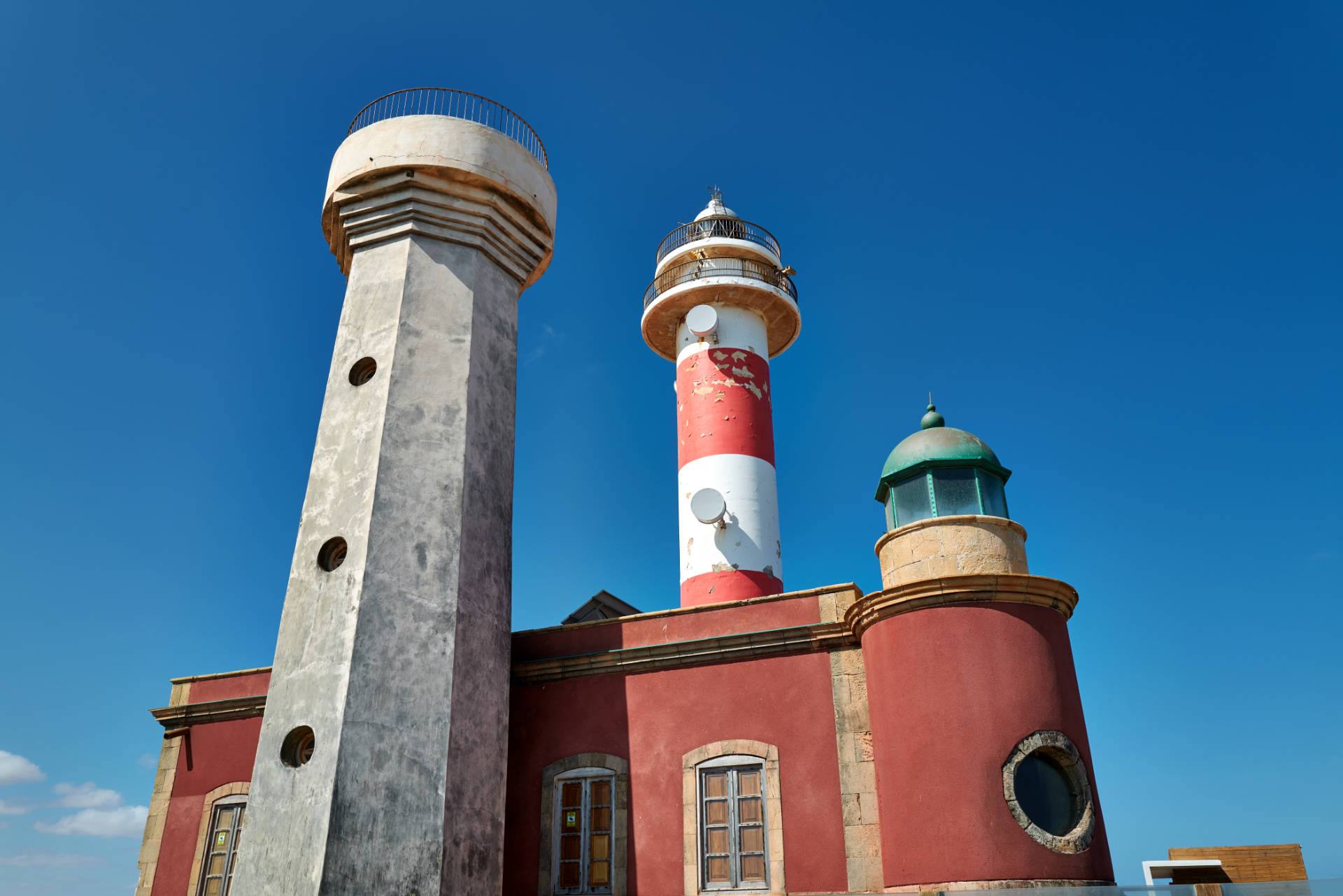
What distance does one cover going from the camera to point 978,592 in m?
10.3

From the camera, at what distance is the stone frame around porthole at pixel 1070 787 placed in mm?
9414

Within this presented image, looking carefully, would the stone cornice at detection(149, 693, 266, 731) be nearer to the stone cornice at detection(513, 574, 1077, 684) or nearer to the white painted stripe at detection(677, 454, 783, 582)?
the stone cornice at detection(513, 574, 1077, 684)

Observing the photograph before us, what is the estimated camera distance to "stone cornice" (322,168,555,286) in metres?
13.9

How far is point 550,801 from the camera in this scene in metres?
12.5

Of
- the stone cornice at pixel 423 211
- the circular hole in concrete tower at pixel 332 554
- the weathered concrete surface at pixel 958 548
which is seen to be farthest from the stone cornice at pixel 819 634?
the stone cornice at pixel 423 211

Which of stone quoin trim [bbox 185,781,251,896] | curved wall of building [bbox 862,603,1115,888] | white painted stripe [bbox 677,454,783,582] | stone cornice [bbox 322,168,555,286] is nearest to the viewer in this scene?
curved wall of building [bbox 862,603,1115,888]

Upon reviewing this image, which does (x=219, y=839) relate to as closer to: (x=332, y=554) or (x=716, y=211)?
(x=332, y=554)

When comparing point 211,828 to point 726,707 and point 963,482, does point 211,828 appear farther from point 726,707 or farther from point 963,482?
point 963,482

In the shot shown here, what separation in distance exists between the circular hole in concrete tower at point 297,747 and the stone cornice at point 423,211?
700 cm

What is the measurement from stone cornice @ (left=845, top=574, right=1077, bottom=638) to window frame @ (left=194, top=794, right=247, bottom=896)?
992 centimetres

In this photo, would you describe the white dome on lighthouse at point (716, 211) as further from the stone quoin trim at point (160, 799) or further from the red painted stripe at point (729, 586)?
the stone quoin trim at point (160, 799)

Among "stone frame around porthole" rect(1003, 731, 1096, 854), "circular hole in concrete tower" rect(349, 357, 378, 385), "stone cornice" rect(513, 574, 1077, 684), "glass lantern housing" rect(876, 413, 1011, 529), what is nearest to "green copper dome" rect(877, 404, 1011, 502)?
"glass lantern housing" rect(876, 413, 1011, 529)

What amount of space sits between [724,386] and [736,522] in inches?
114

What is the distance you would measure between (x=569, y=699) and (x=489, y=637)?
1527 millimetres
